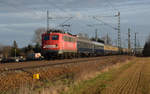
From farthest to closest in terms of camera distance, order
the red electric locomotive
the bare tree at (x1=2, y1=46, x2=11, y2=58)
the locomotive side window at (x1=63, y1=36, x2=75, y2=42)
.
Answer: the bare tree at (x1=2, y1=46, x2=11, y2=58)
the locomotive side window at (x1=63, y1=36, x2=75, y2=42)
the red electric locomotive

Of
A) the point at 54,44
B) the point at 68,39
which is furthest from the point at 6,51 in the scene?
the point at 54,44

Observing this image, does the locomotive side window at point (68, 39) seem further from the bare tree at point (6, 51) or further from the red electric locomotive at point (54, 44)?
the bare tree at point (6, 51)

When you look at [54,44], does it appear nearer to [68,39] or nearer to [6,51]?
[68,39]

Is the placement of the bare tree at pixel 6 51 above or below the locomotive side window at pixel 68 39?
below

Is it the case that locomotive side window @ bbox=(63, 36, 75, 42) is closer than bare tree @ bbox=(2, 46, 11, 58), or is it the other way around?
locomotive side window @ bbox=(63, 36, 75, 42)

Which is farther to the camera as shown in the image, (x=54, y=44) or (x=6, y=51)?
(x=6, y=51)

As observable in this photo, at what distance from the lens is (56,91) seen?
1155 cm

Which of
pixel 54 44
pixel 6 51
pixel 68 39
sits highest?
pixel 68 39

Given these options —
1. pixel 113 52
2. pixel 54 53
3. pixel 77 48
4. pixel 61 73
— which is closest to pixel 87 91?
pixel 61 73

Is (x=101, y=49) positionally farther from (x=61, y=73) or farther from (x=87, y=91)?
(x=87, y=91)

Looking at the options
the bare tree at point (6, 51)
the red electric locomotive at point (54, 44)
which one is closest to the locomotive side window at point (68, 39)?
the red electric locomotive at point (54, 44)

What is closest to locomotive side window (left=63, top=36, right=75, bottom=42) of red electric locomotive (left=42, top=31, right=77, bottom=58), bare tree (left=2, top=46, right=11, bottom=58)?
red electric locomotive (left=42, top=31, right=77, bottom=58)

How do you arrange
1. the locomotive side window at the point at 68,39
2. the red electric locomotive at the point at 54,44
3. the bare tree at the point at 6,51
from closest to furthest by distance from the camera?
the red electric locomotive at the point at 54,44, the locomotive side window at the point at 68,39, the bare tree at the point at 6,51

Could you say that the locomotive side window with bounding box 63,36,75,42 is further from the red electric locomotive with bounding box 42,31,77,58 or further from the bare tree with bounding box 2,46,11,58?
the bare tree with bounding box 2,46,11,58
